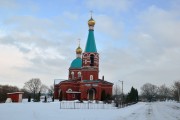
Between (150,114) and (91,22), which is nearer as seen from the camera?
(150,114)

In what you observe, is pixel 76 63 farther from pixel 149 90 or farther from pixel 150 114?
pixel 149 90

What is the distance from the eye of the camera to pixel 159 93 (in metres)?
151

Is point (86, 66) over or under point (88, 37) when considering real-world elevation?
under

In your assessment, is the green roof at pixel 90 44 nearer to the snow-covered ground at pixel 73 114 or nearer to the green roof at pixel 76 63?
the green roof at pixel 76 63

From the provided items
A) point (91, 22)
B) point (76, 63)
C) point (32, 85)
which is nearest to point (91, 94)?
point (76, 63)

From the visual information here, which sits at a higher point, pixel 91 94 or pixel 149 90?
pixel 149 90

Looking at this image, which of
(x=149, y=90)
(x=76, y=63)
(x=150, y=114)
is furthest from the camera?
(x=149, y=90)

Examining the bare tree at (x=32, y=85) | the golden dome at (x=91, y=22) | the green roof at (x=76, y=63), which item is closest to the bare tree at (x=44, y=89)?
the bare tree at (x=32, y=85)

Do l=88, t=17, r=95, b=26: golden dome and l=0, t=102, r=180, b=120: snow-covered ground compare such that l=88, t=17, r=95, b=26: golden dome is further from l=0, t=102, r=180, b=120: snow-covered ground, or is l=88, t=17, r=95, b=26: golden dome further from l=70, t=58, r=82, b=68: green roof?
l=0, t=102, r=180, b=120: snow-covered ground

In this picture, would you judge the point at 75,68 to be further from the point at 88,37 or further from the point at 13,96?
the point at 13,96

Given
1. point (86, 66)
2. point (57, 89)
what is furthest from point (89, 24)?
point (57, 89)

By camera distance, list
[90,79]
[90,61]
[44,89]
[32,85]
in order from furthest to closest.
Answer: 1. [44,89]
2. [32,85]
3. [90,61]
4. [90,79]

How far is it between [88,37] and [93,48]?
9.72 ft

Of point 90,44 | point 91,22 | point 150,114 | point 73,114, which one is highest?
point 91,22
